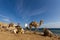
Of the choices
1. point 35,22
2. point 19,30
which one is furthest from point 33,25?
point 19,30

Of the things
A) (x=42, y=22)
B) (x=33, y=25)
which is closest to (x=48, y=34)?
(x=42, y=22)

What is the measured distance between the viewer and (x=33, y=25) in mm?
31031

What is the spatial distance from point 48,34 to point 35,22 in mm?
7736

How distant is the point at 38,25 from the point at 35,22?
125cm

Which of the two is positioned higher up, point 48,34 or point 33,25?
point 33,25

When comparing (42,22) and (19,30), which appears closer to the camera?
(19,30)

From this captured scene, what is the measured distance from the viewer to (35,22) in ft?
99.4

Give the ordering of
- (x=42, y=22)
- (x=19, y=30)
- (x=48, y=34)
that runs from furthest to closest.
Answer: (x=42, y=22) < (x=19, y=30) < (x=48, y=34)

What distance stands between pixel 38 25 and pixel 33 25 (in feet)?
5.13

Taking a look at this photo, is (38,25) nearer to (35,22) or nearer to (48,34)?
(35,22)

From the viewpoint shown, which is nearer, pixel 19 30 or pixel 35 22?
pixel 19 30

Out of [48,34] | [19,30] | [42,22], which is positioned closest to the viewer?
[48,34]

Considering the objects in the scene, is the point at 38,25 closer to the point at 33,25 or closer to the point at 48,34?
the point at 33,25

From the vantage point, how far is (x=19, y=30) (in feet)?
84.3
